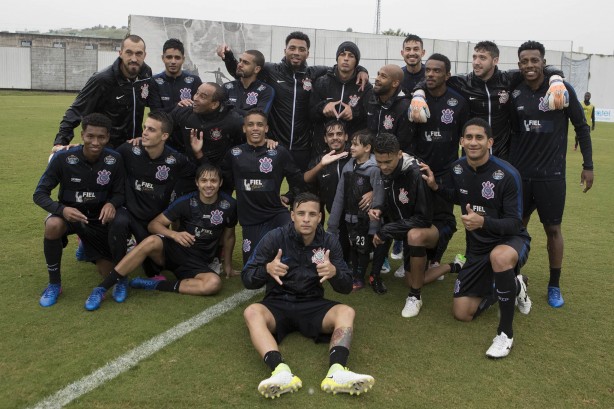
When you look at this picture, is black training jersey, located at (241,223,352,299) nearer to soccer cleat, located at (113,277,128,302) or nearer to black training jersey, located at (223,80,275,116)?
soccer cleat, located at (113,277,128,302)

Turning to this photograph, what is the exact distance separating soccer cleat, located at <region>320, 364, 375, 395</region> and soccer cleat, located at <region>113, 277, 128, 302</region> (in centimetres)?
226

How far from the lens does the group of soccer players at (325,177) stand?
15.0 ft

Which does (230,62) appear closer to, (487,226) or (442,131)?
(442,131)

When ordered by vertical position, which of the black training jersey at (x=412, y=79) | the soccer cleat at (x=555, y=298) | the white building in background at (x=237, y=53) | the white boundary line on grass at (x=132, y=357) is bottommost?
the white boundary line on grass at (x=132, y=357)

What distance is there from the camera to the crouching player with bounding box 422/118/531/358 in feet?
14.2

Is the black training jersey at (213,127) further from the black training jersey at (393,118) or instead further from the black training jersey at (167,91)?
the black training jersey at (393,118)

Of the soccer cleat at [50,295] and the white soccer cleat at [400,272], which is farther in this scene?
the white soccer cleat at [400,272]

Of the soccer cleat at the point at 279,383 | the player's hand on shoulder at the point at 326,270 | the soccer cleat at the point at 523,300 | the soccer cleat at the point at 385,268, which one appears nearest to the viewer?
the soccer cleat at the point at 279,383

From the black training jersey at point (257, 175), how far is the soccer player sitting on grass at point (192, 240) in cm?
16

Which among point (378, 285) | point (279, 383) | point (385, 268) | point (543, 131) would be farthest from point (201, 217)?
point (543, 131)

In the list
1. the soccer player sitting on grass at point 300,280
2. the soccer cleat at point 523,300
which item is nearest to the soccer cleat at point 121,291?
the soccer player sitting on grass at point 300,280

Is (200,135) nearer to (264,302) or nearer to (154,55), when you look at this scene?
(264,302)

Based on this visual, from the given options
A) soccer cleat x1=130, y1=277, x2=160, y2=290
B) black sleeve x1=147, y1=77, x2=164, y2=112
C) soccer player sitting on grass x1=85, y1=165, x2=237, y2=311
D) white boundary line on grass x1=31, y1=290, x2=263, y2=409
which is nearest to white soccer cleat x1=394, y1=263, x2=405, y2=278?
white boundary line on grass x1=31, y1=290, x2=263, y2=409

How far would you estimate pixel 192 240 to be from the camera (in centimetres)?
524
